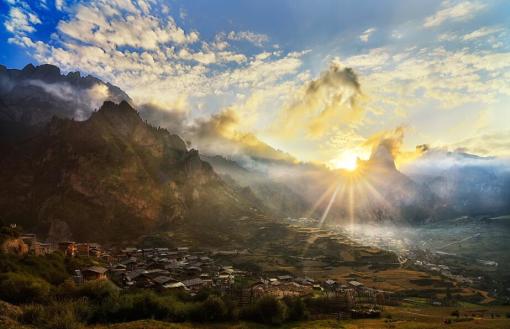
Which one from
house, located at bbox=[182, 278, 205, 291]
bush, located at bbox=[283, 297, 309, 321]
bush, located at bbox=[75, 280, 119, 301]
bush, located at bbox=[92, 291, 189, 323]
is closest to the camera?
bush, located at bbox=[92, 291, 189, 323]

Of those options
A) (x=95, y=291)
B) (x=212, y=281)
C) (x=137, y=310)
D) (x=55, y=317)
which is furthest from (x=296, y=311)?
(x=212, y=281)

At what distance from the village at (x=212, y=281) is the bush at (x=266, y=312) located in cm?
2122

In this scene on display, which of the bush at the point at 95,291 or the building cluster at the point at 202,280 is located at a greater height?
the bush at the point at 95,291

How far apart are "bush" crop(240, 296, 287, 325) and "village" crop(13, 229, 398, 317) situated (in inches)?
835

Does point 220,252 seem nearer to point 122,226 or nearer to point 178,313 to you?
point 122,226

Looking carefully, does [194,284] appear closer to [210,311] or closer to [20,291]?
[20,291]

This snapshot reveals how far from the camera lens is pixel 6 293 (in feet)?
134

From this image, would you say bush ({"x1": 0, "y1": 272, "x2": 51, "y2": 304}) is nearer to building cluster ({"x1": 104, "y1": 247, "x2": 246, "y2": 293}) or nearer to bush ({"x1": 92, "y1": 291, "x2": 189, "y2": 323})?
bush ({"x1": 92, "y1": 291, "x2": 189, "y2": 323})

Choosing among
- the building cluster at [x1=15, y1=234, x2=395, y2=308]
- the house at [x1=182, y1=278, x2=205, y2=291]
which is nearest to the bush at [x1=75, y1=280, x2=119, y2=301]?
the building cluster at [x1=15, y1=234, x2=395, y2=308]

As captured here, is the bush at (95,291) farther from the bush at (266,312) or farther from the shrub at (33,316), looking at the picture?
the bush at (266,312)

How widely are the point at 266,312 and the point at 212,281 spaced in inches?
2240

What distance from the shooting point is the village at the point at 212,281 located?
74312 mm

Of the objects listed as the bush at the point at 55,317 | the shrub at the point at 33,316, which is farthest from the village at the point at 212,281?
the shrub at the point at 33,316

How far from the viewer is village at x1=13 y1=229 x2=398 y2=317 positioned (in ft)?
244
